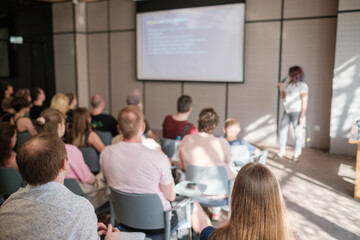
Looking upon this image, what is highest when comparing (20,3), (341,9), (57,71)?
(20,3)

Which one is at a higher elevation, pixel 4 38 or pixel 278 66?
pixel 4 38

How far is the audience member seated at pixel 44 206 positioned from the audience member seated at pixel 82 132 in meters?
1.97

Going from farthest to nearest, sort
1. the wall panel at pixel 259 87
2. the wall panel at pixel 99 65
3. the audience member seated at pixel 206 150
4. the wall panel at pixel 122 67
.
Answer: the wall panel at pixel 99 65, the wall panel at pixel 122 67, the wall panel at pixel 259 87, the audience member seated at pixel 206 150

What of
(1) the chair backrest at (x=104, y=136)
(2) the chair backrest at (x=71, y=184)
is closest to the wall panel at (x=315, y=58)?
(1) the chair backrest at (x=104, y=136)

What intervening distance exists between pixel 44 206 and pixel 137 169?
0.94 m

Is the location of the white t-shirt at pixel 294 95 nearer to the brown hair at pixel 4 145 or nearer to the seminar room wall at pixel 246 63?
the seminar room wall at pixel 246 63

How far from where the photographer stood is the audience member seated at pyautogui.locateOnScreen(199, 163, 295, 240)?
50.8 inches

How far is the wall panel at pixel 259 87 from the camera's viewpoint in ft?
20.9

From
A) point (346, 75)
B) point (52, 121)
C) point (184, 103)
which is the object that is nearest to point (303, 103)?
point (346, 75)

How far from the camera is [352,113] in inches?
213

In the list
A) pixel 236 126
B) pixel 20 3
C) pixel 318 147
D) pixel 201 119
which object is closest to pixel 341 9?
pixel 318 147

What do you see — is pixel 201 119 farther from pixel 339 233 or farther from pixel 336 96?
pixel 336 96

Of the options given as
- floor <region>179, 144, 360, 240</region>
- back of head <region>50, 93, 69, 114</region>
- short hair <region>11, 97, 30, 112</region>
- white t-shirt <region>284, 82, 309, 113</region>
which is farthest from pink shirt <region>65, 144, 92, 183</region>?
white t-shirt <region>284, 82, 309, 113</region>

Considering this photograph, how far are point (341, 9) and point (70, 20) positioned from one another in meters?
6.48
